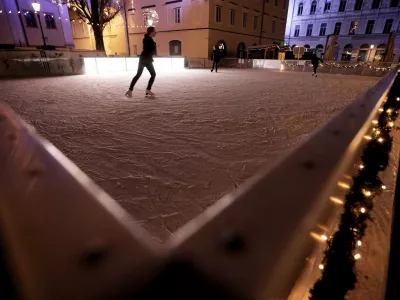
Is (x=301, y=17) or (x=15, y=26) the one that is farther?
(x=301, y=17)

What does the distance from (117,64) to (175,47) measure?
966 cm

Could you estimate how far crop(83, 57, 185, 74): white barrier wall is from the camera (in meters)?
10.2

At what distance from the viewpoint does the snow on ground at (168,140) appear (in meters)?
1.60

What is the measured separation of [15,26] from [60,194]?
901 inches

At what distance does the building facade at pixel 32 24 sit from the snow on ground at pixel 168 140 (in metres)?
15.4

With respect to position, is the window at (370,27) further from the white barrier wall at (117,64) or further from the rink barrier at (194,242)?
the rink barrier at (194,242)

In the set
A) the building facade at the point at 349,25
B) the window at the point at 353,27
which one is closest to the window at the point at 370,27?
the building facade at the point at 349,25

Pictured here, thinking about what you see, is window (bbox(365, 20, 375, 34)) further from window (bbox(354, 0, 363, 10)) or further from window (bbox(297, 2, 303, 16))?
window (bbox(297, 2, 303, 16))

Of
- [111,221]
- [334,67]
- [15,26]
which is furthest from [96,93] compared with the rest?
[15,26]

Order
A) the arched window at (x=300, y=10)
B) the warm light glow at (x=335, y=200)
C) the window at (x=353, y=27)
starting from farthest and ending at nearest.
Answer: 1. the arched window at (x=300, y=10)
2. the window at (x=353, y=27)
3. the warm light glow at (x=335, y=200)

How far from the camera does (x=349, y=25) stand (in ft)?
96.6

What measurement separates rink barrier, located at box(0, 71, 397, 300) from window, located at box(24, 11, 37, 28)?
23.4 metres

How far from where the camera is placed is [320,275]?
23.1 inches

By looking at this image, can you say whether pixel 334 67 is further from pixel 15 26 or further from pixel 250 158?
pixel 15 26
